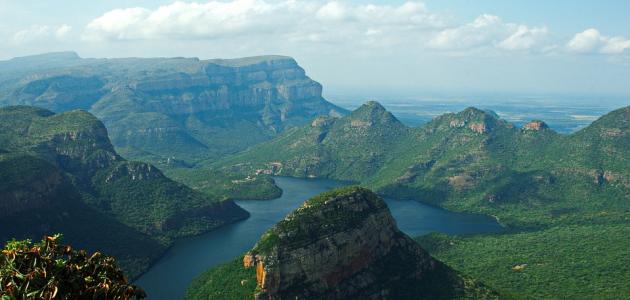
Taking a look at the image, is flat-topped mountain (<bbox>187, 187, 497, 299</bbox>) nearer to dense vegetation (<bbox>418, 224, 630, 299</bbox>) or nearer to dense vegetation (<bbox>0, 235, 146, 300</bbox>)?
dense vegetation (<bbox>418, 224, 630, 299</bbox>)

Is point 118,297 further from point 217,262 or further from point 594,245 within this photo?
point 594,245

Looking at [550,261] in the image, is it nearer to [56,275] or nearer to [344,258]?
[344,258]

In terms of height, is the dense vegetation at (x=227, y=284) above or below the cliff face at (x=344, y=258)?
below

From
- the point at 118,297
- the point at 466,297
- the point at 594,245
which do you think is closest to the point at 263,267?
the point at 466,297

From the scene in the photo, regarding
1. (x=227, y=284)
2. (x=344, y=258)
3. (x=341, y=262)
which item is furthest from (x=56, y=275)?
(x=227, y=284)

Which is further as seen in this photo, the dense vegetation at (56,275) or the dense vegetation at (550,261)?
the dense vegetation at (550,261)

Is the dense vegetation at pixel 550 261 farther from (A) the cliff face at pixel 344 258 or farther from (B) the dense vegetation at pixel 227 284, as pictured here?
(B) the dense vegetation at pixel 227 284

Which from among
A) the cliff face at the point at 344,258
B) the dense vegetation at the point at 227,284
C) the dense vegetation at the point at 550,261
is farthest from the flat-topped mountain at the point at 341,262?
the dense vegetation at the point at 550,261
